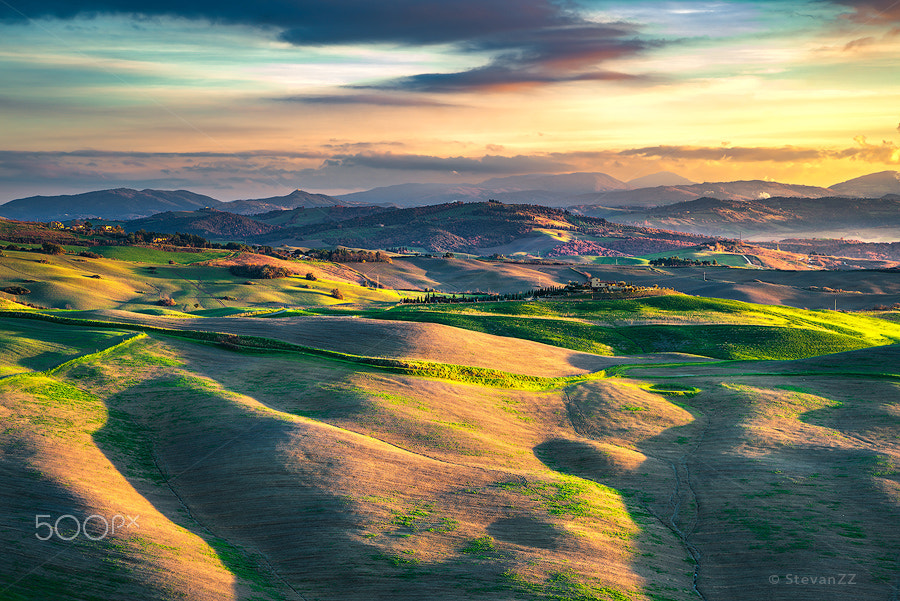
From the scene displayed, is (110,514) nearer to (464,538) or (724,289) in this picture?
(464,538)

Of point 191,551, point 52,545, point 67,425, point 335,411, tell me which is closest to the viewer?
point 52,545

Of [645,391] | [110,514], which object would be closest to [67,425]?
[110,514]

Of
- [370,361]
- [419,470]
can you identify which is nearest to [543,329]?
[370,361]
